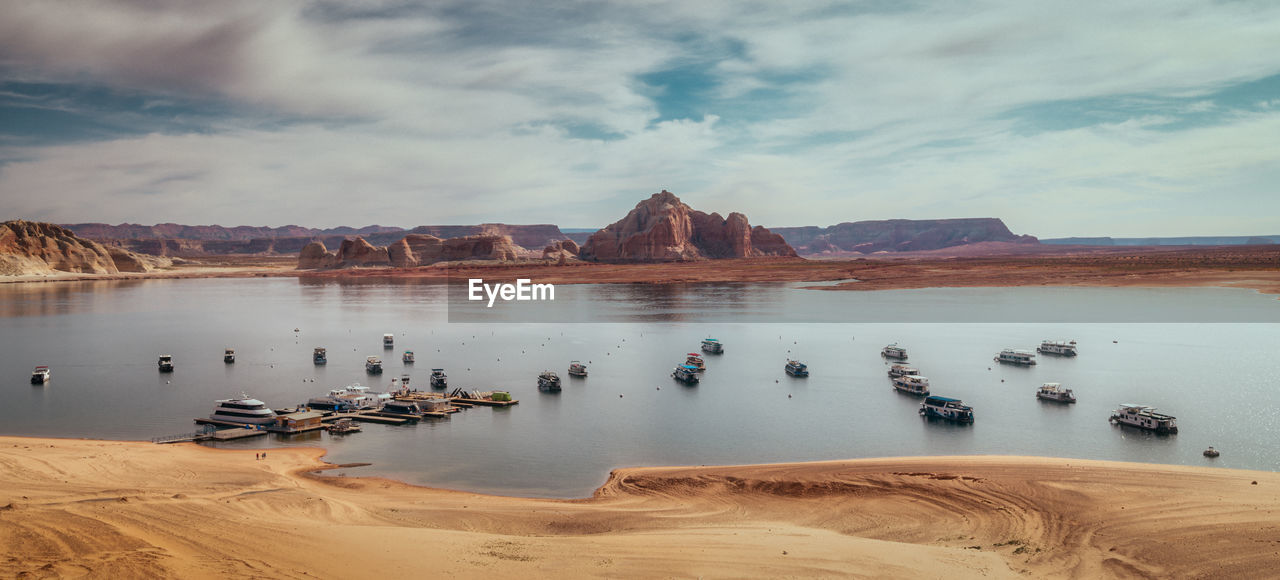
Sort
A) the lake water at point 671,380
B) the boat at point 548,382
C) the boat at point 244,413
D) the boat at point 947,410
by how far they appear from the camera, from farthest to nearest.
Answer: the boat at point 548,382, the boat at point 244,413, the boat at point 947,410, the lake water at point 671,380

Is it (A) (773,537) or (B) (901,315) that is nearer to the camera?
(A) (773,537)

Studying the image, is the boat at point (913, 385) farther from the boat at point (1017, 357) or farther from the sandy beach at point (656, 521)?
the sandy beach at point (656, 521)

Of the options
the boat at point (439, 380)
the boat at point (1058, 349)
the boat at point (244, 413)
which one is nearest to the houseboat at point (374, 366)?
the boat at point (439, 380)

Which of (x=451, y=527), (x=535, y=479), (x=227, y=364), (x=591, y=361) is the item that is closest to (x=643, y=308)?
(x=591, y=361)

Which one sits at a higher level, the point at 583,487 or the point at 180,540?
the point at 180,540

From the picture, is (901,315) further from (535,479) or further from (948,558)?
(948,558)

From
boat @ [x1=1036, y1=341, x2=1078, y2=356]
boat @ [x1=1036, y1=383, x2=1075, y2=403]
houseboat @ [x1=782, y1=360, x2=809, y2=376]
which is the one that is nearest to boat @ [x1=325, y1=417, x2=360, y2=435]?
houseboat @ [x1=782, y1=360, x2=809, y2=376]

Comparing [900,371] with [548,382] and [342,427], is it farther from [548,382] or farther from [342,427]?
[342,427]
